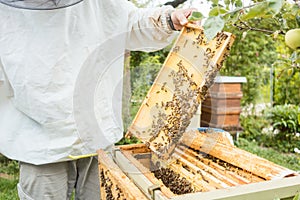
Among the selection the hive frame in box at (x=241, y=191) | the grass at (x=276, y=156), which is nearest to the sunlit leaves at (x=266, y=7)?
the hive frame in box at (x=241, y=191)

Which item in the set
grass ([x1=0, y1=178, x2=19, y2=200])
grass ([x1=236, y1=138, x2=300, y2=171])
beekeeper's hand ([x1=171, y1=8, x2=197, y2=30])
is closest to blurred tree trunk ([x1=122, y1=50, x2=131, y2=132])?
beekeeper's hand ([x1=171, y1=8, x2=197, y2=30])

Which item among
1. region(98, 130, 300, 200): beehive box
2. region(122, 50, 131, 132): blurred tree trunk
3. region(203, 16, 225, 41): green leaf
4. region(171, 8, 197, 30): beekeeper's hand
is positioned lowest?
region(98, 130, 300, 200): beehive box

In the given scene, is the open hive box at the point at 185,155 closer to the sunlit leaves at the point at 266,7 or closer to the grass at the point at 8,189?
the sunlit leaves at the point at 266,7

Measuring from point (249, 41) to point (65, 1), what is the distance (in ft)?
16.7

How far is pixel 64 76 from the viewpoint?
158 centimetres

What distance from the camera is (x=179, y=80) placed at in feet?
4.80

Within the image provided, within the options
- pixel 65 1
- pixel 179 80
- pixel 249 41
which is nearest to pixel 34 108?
pixel 65 1

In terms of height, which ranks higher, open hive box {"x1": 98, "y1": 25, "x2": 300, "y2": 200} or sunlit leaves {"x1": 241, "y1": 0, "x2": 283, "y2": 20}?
sunlit leaves {"x1": 241, "y1": 0, "x2": 283, "y2": 20}

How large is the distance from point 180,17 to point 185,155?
2.06 ft

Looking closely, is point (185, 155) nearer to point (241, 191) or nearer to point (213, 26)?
point (241, 191)

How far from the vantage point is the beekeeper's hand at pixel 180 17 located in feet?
4.94

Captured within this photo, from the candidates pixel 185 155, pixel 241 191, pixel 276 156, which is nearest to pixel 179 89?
pixel 185 155

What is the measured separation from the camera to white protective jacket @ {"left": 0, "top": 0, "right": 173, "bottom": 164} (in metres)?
1.53

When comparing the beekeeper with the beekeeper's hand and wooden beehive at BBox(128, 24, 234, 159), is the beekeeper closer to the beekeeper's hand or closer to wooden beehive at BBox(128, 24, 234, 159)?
the beekeeper's hand
